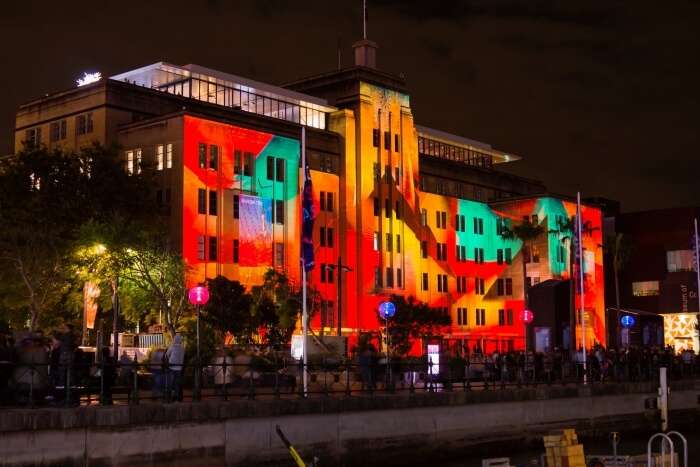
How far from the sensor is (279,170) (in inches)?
3263

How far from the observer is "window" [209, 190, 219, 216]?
7688 cm

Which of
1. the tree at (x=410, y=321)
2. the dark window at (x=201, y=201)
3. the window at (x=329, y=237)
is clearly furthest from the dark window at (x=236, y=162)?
the tree at (x=410, y=321)

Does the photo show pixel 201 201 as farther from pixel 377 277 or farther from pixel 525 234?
pixel 525 234

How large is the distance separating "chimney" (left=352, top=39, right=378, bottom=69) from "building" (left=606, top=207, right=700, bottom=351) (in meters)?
33.1

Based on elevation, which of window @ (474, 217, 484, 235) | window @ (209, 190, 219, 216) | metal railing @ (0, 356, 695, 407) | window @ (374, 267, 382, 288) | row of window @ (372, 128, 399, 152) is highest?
row of window @ (372, 128, 399, 152)

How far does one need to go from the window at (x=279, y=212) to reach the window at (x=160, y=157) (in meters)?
10.5

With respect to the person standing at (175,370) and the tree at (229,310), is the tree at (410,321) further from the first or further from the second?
the person standing at (175,370)

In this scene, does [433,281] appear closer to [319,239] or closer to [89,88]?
[319,239]

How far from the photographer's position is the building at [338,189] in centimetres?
7700

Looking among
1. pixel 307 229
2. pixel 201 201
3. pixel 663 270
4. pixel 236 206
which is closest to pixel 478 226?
pixel 663 270

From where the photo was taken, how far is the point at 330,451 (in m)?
32.2

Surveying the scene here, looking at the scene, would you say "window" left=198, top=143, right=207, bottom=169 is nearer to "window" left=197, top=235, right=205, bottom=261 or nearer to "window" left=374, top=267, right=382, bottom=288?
"window" left=197, top=235, right=205, bottom=261

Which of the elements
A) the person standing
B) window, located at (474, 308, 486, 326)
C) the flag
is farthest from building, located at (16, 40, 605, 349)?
the person standing

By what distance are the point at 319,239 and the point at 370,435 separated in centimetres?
5517
